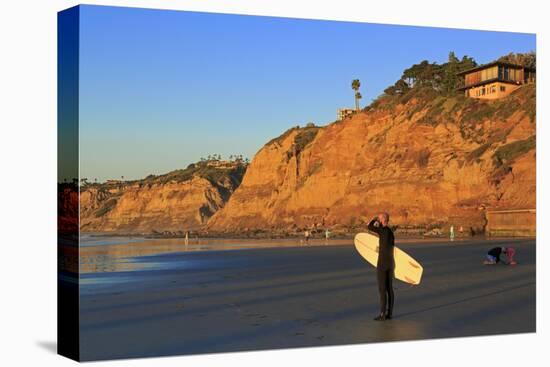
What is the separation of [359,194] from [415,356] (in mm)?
34345

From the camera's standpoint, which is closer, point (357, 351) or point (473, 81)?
point (357, 351)

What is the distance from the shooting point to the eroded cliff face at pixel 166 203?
28.7 meters

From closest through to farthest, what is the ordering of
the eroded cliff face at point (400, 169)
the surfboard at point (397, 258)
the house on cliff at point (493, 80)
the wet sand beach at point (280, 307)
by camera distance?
the wet sand beach at point (280, 307)
the surfboard at point (397, 258)
the house on cliff at point (493, 80)
the eroded cliff face at point (400, 169)

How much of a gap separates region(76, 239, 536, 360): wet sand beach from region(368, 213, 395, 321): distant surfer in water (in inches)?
15.7

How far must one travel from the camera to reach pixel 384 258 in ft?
36.9

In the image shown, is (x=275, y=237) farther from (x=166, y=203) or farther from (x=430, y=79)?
(x=430, y=79)

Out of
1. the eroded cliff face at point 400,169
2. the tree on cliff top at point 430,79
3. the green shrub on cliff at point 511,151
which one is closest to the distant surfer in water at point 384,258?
the eroded cliff face at point 400,169

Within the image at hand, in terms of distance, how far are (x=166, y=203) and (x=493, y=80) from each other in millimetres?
15277

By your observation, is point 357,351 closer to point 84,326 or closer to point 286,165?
point 84,326

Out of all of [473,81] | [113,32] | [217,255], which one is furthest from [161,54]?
[473,81]

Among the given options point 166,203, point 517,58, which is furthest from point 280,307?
point 166,203

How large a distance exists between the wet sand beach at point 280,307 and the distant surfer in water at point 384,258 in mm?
399

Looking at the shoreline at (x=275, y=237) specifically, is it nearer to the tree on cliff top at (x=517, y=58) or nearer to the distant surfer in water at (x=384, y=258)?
the tree on cliff top at (x=517, y=58)

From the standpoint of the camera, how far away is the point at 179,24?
1316cm
